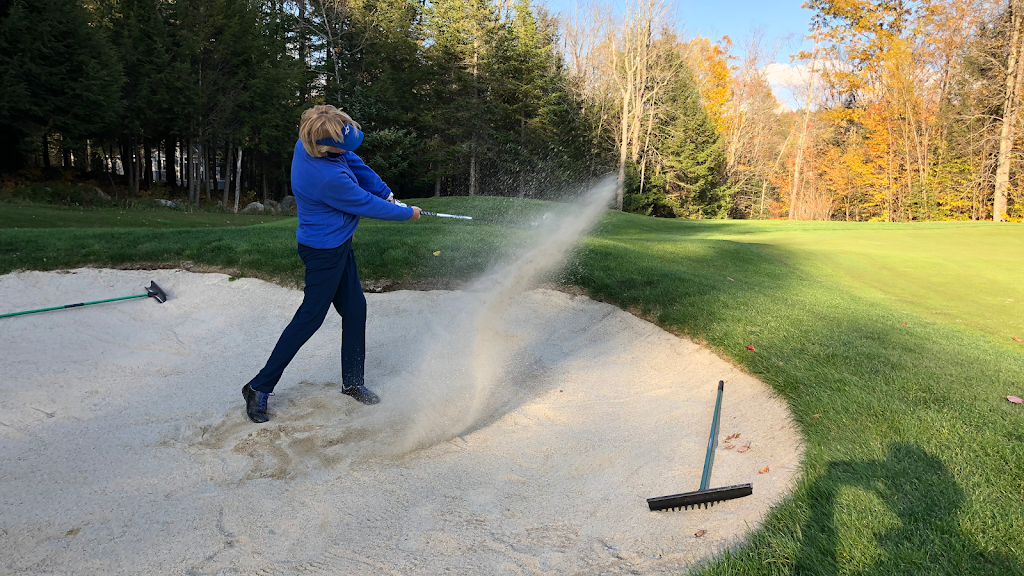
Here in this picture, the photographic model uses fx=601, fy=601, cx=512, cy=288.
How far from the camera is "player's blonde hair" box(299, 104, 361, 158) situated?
4145 mm

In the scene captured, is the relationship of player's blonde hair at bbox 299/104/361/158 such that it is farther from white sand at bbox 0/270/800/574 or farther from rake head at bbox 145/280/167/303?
rake head at bbox 145/280/167/303

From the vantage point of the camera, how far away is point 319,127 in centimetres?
414

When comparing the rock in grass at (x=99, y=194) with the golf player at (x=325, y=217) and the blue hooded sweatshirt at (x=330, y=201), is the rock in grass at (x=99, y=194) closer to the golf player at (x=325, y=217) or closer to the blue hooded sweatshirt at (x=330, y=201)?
the golf player at (x=325, y=217)

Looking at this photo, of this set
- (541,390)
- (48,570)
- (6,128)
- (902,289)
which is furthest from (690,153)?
(48,570)

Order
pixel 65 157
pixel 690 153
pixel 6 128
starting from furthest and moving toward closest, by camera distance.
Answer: pixel 690 153, pixel 65 157, pixel 6 128

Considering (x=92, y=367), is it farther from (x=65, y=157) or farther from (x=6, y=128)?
(x=65, y=157)

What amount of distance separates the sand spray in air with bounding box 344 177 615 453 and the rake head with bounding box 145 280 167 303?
3279mm

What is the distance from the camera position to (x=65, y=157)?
3177cm

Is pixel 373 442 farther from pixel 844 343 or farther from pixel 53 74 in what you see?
pixel 53 74

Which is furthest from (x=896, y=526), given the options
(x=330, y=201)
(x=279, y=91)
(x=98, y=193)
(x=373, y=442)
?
(x=279, y=91)

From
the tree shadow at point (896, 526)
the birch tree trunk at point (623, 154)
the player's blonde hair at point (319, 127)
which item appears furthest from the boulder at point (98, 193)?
the tree shadow at point (896, 526)

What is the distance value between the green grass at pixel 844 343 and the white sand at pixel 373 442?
A: 1.05 feet

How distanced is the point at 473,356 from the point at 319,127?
9.21ft

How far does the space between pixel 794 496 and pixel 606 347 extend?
11.3 ft
